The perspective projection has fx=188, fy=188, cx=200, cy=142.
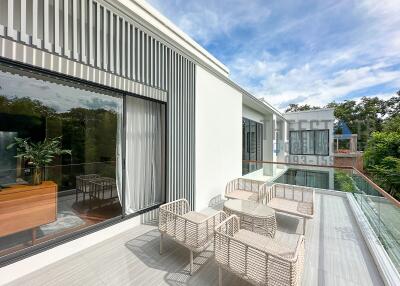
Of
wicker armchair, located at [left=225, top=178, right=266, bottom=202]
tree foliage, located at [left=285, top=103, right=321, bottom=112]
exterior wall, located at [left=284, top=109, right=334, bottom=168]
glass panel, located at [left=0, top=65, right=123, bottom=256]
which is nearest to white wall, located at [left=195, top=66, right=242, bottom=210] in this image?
wicker armchair, located at [left=225, top=178, right=266, bottom=202]

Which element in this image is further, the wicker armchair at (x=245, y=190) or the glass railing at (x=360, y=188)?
the wicker armchair at (x=245, y=190)

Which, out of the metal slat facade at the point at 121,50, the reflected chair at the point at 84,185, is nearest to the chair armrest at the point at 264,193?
the metal slat facade at the point at 121,50

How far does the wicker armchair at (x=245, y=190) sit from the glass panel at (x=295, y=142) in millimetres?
12063

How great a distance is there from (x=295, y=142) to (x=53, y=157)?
52.6ft

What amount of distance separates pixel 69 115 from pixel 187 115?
243cm

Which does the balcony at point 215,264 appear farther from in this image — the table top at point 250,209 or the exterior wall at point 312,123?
the exterior wall at point 312,123

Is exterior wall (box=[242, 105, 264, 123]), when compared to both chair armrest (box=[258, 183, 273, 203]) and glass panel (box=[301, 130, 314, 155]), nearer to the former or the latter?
chair armrest (box=[258, 183, 273, 203])

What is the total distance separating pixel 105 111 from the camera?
3.46 metres

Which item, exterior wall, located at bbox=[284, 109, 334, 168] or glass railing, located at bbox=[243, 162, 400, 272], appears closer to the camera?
glass railing, located at bbox=[243, 162, 400, 272]

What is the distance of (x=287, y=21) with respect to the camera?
5.65m

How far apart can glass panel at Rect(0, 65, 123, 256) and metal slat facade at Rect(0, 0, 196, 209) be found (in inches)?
21.2

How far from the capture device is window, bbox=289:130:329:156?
14.0 metres

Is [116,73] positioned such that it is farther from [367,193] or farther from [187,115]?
[367,193]

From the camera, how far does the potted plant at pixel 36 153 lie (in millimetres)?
2916
